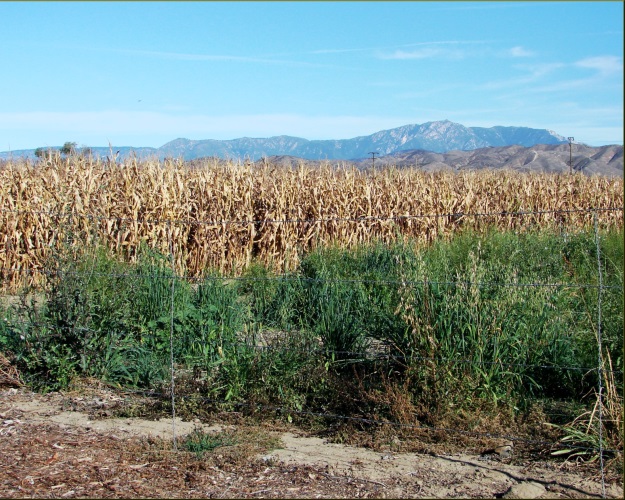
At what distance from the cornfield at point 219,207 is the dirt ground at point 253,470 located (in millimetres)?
5989

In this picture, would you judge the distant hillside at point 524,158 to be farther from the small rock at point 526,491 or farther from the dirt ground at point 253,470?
the small rock at point 526,491

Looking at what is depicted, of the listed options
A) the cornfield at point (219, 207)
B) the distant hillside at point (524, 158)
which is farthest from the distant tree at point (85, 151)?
the distant hillside at point (524, 158)

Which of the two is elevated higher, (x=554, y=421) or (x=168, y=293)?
(x=168, y=293)

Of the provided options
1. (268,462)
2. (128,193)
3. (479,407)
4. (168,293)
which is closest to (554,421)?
(479,407)

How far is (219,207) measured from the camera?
1462 centimetres

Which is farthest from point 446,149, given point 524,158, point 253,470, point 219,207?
point 253,470

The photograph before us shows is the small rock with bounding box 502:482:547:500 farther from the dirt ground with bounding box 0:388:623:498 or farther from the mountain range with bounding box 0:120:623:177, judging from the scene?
the mountain range with bounding box 0:120:623:177

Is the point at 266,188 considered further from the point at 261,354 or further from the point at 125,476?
the point at 125,476

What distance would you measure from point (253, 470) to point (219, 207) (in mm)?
10332

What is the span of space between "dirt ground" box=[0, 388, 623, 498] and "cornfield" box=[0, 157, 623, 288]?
599 centimetres

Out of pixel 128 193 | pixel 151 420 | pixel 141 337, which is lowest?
pixel 151 420

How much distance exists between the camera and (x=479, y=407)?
5371mm

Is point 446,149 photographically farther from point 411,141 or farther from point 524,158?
point 524,158

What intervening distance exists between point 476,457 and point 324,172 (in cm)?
1206
